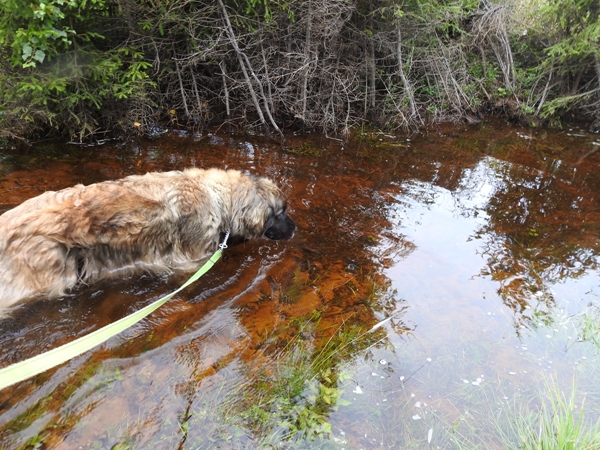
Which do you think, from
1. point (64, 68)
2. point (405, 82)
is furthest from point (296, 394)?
point (405, 82)

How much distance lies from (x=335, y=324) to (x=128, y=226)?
2.37m

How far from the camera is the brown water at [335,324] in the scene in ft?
9.43

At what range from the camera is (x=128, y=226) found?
3816mm

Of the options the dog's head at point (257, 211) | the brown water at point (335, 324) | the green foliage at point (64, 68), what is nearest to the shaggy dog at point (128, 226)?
the dog's head at point (257, 211)

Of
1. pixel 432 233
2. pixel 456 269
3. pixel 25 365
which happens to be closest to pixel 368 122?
pixel 432 233

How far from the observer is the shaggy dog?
132 inches

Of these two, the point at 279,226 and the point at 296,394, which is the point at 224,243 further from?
the point at 296,394

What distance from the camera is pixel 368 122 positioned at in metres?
11.0

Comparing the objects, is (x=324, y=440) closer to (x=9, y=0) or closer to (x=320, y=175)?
(x=320, y=175)

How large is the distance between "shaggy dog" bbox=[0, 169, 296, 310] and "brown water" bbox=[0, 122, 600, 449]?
0.29 meters

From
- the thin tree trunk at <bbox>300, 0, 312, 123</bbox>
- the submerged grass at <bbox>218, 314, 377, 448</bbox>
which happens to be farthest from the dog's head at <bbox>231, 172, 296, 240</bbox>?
the thin tree trunk at <bbox>300, 0, 312, 123</bbox>

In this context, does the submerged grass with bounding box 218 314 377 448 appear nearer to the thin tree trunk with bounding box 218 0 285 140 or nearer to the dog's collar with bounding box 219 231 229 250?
the dog's collar with bounding box 219 231 229 250

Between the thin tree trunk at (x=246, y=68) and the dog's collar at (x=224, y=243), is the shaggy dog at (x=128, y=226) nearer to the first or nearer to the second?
the dog's collar at (x=224, y=243)

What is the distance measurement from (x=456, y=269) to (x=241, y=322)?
300 cm
